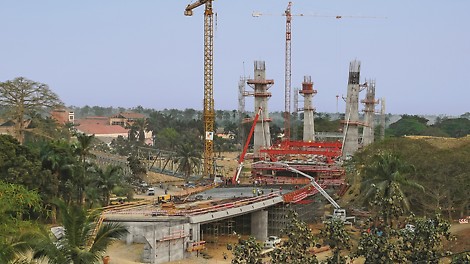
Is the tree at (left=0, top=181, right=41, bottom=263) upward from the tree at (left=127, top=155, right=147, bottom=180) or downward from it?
upward

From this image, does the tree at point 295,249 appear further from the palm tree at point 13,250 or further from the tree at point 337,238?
the palm tree at point 13,250

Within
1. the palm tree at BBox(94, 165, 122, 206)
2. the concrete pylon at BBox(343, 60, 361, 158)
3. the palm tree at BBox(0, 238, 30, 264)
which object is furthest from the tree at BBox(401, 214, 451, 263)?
the concrete pylon at BBox(343, 60, 361, 158)

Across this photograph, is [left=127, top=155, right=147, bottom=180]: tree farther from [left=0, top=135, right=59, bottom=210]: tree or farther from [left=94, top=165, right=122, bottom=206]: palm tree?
[left=0, top=135, right=59, bottom=210]: tree

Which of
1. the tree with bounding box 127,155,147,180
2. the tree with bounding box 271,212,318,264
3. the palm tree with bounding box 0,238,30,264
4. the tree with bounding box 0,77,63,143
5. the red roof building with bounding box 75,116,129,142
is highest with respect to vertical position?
the tree with bounding box 0,77,63,143

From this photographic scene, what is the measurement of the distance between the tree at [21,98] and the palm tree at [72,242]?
54049mm

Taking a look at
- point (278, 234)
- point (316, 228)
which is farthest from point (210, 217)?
point (316, 228)

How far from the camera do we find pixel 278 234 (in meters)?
52.2

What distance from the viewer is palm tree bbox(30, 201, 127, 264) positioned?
19.1m

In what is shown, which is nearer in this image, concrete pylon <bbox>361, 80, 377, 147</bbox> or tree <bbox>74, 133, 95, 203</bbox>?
tree <bbox>74, 133, 95, 203</bbox>

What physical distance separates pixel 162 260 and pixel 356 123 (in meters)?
56.9

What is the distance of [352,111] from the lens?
91312mm

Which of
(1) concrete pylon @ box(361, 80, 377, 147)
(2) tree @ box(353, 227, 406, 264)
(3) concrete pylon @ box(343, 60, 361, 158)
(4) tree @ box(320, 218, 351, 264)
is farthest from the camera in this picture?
(1) concrete pylon @ box(361, 80, 377, 147)

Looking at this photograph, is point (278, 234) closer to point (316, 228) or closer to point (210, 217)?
point (316, 228)

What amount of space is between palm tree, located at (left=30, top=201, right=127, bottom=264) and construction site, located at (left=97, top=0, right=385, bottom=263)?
19.2m
